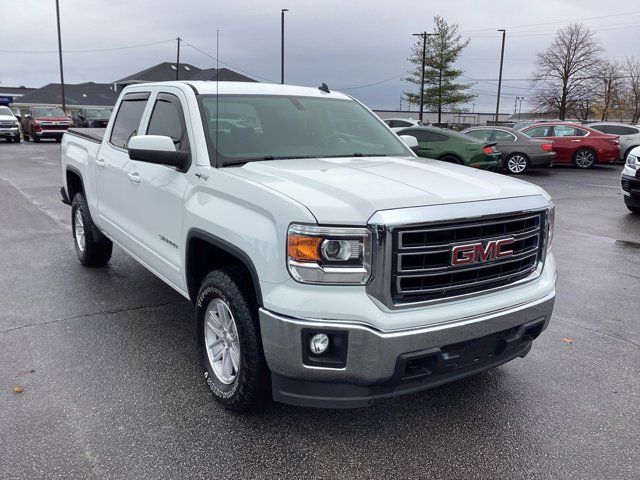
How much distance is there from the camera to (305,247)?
2.62 metres

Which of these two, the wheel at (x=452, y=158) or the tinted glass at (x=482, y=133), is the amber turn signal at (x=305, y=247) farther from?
the tinted glass at (x=482, y=133)

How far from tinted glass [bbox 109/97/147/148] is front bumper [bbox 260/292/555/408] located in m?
2.77

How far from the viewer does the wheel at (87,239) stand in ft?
19.3

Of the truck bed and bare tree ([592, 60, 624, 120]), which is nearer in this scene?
the truck bed

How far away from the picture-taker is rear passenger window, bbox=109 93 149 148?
4.75 m

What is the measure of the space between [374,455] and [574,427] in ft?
3.95

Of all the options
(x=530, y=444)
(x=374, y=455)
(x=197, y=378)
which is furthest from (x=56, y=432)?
(x=530, y=444)

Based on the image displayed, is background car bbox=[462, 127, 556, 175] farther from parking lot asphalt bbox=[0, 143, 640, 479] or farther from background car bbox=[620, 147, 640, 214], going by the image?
parking lot asphalt bbox=[0, 143, 640, 479]

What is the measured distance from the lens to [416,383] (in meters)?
2.77

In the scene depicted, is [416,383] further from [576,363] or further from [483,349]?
[576,363]

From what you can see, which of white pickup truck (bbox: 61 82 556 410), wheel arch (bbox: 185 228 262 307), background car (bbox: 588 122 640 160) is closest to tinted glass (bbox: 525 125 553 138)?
background car (bbox: 588 122 640 160)

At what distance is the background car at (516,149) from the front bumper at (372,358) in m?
15.6

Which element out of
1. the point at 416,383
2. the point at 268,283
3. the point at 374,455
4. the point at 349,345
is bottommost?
the point at 374,455

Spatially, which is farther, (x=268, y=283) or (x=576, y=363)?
(x=576, y=363)
